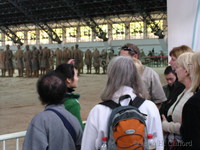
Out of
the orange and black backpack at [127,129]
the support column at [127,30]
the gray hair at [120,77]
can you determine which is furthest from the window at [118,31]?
the orange and black backpack at [127,129]

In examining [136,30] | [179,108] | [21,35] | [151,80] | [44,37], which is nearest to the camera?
[179,108]

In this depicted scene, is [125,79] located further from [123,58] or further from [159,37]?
[159,37]

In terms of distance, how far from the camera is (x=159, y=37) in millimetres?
32312

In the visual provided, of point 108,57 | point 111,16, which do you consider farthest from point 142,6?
point 108,57

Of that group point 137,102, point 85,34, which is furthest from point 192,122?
point 85,34

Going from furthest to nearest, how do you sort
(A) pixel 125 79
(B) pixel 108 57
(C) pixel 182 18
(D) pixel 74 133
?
(B) pixel 108 57 < (C) pixel 182 18 < (D) pixel 74 133 < (A) pixel 125 79

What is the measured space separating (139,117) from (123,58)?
409 millimetres

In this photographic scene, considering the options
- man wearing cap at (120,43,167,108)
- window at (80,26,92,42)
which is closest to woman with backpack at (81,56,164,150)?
man wearing cap at (120,43,167,108)

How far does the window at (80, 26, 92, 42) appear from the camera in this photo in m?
37.9

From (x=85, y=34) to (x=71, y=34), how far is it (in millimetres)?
1999

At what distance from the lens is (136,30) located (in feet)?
116

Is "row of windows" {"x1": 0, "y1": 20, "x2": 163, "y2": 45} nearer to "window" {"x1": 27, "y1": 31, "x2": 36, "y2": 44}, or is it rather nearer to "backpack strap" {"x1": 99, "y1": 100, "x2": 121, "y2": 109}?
"window" {"x1": 27, "y1": 31, "x2": 36, "y2": 44}

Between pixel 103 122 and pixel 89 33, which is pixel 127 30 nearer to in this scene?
pixel 89 33

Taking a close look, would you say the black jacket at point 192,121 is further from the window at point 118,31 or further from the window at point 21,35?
the window at point 21,35
